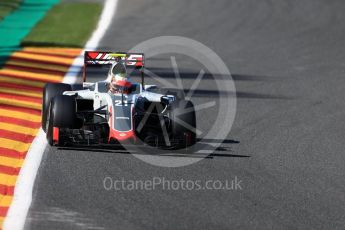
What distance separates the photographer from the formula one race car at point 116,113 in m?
13.3

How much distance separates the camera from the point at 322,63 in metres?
21.6

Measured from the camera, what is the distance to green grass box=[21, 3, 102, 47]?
2353 centimetres

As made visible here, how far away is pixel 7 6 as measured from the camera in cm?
2898

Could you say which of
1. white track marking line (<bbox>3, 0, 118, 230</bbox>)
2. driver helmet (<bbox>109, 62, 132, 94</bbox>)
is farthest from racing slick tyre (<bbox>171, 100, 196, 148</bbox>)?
white track marking line (<bbox>3, 0, 118, 230</bbox>)

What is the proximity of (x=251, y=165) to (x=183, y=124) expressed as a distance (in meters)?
1.18

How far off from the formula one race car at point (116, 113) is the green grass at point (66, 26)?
8.87 m

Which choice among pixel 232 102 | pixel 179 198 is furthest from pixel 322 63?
pixel 179 198

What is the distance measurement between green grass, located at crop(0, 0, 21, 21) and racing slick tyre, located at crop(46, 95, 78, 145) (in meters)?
14.2

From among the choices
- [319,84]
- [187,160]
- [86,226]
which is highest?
[319,84]

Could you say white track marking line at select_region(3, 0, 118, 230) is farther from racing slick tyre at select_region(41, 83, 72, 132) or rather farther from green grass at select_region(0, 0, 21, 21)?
green grass at select_region(0, 0, 21, 21)

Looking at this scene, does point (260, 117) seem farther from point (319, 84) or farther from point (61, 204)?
point (61, 204)

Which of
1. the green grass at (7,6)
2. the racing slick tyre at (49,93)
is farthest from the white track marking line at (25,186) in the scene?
the green grass at (7,6)

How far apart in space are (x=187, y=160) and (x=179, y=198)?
1806 millimetres

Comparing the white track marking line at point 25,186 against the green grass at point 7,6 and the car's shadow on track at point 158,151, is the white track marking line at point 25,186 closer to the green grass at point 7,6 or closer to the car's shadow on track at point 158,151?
the car's shadow on track at point 158,151
